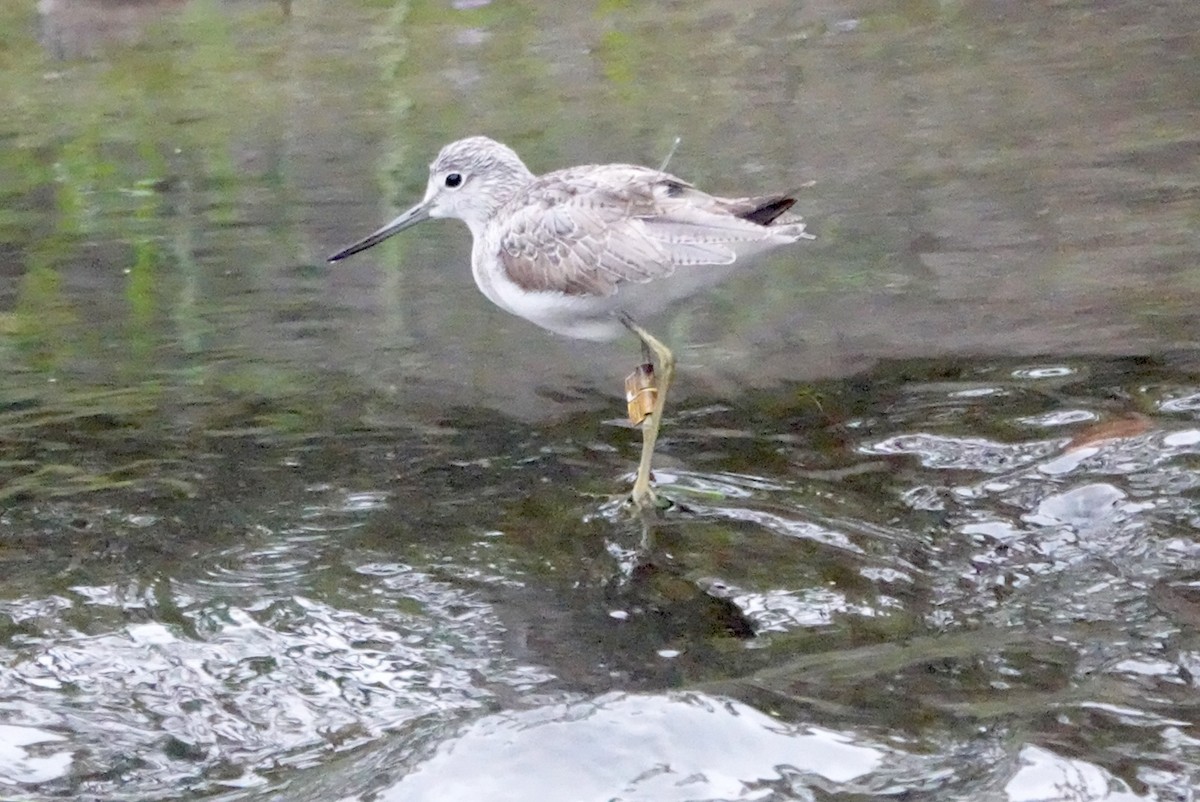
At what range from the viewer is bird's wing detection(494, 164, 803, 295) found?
417cm

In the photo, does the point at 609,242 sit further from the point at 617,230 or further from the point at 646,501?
the point at 646,501

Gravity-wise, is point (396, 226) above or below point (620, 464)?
above

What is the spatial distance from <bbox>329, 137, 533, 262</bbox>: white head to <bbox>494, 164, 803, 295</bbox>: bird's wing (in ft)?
1.28

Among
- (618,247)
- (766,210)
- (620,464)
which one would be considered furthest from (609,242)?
(620,464)

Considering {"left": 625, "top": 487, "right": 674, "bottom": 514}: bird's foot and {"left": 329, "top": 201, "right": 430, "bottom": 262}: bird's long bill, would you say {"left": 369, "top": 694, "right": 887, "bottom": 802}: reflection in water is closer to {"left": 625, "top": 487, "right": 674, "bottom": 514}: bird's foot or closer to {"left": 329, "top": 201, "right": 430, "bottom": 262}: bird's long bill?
{"left": 625, "top": 487, "right": 674, "bottom": 514}: bird's foot

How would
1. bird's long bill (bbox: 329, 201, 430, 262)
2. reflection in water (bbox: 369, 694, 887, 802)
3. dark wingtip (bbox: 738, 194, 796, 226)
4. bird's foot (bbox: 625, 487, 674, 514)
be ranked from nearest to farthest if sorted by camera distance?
reflection in water (bbox: 369, 694, 887, 802) < bird's foot (bbox: 625, 487, 674, 514) < dark wingtip (bbox: 738, 194, 796, 226) < bird's long bill (bbox: 329, 201, 430, 262)

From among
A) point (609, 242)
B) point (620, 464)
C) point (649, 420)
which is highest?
point (609, 242)

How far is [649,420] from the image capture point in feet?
14.3

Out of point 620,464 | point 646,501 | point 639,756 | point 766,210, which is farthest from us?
point 620,464

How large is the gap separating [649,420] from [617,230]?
1.80ft

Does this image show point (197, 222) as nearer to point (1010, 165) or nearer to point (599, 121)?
point (599, 121)

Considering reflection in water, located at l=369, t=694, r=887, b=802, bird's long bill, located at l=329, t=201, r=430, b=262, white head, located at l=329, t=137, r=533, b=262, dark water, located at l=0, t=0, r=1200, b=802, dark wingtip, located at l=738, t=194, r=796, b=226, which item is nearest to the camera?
Result: reflection in water, located at l=369, t=694, r=887, b=802

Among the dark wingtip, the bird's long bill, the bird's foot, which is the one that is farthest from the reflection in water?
the bird's long bill

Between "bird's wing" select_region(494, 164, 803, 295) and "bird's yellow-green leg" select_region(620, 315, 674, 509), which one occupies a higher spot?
"bird's wing" select_region(494, 164, 803, 295)
